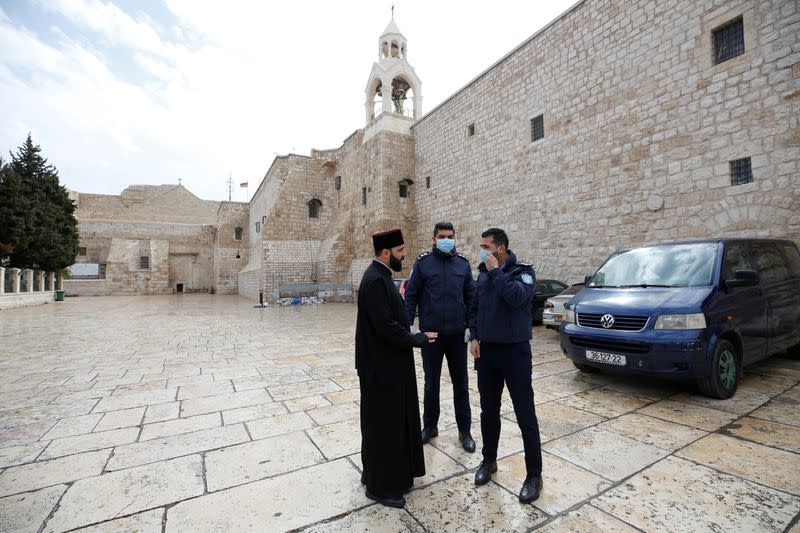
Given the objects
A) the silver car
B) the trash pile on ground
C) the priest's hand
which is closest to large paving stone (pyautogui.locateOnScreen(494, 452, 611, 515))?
the priest's hand

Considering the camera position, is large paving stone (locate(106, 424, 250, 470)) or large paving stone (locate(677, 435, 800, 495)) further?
large paving stone (locate(106, 424, 250, 470))

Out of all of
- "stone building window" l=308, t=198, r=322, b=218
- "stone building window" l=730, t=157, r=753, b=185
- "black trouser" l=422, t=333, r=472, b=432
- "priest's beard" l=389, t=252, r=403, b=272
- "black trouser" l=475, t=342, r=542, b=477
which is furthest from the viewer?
"stone building window" l=308, t=198, r=322, b=218

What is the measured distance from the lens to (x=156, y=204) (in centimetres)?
3775

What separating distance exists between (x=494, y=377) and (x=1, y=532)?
2.83 metres

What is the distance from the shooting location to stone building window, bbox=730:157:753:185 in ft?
21.9

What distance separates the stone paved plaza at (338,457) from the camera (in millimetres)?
2012

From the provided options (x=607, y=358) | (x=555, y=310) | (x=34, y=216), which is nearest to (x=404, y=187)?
(x=555, y=310)

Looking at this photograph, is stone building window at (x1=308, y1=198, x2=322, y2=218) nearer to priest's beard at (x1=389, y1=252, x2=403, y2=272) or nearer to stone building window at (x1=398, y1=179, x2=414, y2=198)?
stone building window at (x1=398, y1=179, x2=414, y2=198)

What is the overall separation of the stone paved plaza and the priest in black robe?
0.17 meters

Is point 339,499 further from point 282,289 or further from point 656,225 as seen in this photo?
point 282,289

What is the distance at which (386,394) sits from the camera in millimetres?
2277

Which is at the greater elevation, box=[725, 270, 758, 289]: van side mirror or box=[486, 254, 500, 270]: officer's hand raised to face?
box=[486, 254, 500, 270]: officer's hand raised to face

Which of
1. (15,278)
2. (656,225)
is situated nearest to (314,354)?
(656,225)

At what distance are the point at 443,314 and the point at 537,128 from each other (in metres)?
9.93
